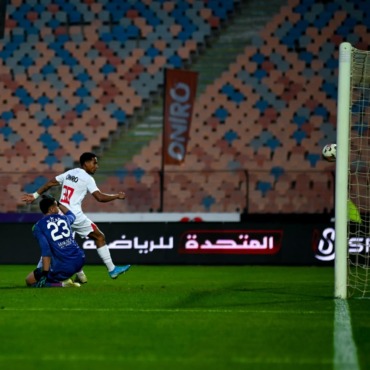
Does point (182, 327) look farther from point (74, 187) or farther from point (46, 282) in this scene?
point (74, 187)

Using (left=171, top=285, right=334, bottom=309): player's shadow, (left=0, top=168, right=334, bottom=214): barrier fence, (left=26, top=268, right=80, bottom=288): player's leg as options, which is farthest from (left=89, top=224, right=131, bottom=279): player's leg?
(left=0, top=168, right=334, bottom=214): barrier fence

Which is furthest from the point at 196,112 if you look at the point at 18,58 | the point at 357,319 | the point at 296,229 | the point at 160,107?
the point at 357,319

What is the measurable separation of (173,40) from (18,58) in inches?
153

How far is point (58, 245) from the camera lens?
970cm

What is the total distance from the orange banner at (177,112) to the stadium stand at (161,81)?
1112mm

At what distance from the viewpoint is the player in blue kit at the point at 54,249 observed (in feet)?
31.7

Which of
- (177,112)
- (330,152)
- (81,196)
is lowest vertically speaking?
(81,196)

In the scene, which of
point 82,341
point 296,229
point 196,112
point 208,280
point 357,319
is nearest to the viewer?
point 82,341

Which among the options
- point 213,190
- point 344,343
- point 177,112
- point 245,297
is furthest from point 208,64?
point 344,343

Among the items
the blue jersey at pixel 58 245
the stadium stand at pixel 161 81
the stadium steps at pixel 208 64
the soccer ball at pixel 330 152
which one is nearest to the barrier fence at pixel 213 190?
the stadium stand at pixel 161 81

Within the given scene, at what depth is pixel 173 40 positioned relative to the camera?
23672 mm

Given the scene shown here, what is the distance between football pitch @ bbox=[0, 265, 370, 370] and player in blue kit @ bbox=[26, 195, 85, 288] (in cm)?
27

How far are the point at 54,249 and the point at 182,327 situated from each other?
3909 millimetres

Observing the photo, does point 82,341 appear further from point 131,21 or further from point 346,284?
point 131,21
